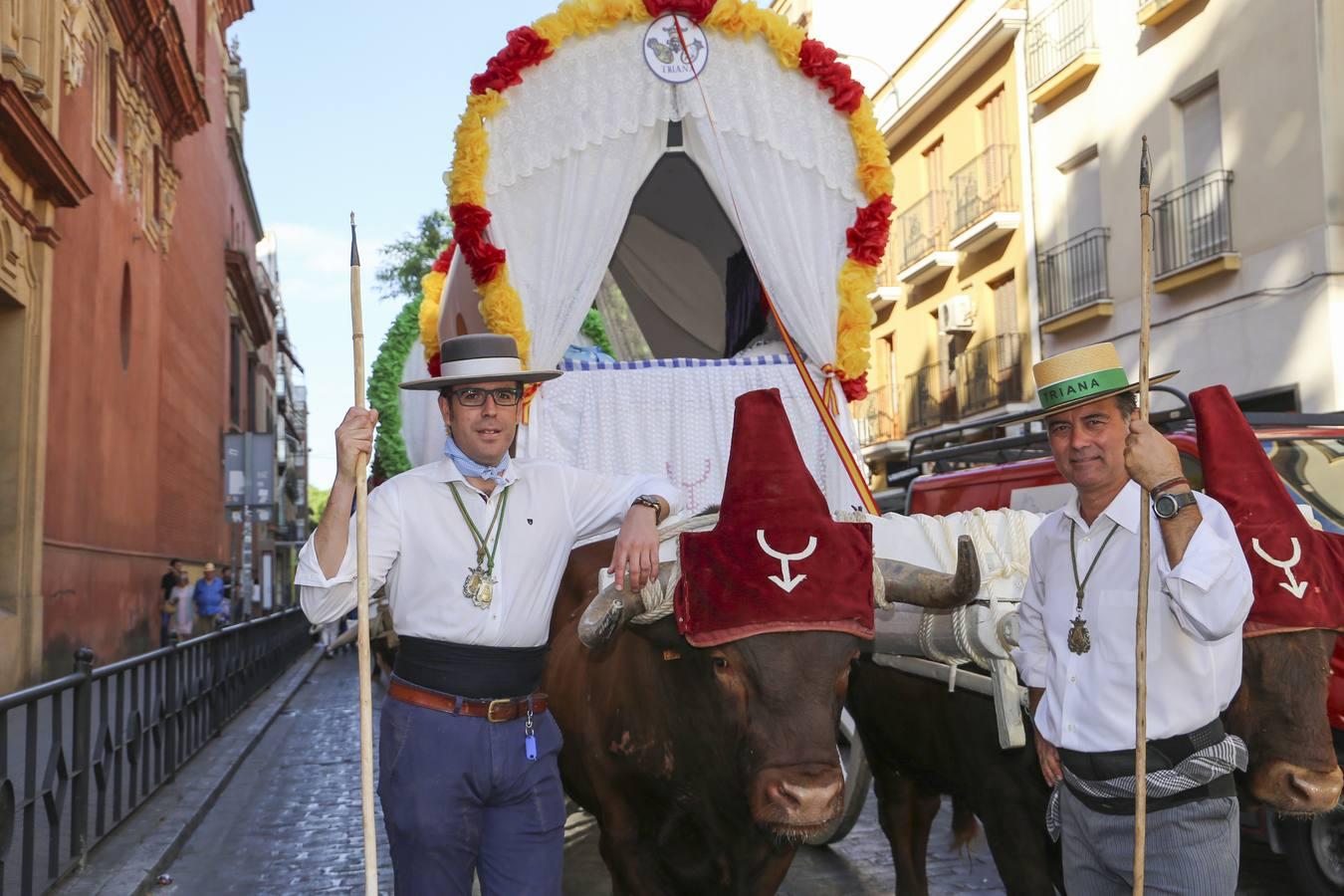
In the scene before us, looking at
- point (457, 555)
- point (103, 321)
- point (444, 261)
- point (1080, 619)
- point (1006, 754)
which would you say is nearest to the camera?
point (1080, 619)

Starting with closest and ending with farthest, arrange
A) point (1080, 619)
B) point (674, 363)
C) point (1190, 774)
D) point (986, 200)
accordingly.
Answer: point (1190, 774), point (1080, 619), point (674, 363), point (986, 200)

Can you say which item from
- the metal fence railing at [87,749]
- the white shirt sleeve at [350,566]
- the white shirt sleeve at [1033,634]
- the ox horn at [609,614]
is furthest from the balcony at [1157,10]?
the white shirt sleeve at [350,566]

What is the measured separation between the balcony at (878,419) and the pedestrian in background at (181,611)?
47.6 ft

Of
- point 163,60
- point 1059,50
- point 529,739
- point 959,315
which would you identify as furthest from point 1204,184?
point 163,60

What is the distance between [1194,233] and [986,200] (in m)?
6.86

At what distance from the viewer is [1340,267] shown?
15.5 m

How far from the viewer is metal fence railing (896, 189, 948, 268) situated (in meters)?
26.8

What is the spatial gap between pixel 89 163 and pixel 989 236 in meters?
15.2

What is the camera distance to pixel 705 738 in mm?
3807

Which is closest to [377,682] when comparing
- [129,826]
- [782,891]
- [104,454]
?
[104,454]

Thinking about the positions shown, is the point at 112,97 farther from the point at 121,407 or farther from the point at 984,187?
the point at 984,187

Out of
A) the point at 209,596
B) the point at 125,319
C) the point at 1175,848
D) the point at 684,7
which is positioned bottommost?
the point at 209,596

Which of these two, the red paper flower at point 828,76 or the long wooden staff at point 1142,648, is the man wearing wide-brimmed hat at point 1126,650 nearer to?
the long wooden staff at point 1142,648

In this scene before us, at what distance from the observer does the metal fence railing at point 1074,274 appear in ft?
67.8
